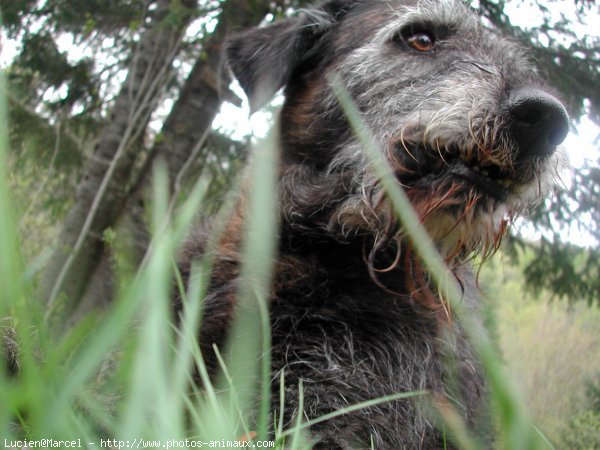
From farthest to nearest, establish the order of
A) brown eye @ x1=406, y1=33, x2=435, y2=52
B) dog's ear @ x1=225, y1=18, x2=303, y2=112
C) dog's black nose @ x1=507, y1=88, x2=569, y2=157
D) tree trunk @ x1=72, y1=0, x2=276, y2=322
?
tree trunk @ x1=72, y1=0, x2=276, y2=322
dog's ear @ x1=225, y1=18, x2=303, y2=112
brown eye @ x1=406, y1=33, x2=435, y2=52
dog's black nose @ x1=507, y1=88, x2=569, y2=157

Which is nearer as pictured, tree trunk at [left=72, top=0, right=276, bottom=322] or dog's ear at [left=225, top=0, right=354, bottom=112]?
dog's ear at [left=225, top=0, right=354, bottom=112]

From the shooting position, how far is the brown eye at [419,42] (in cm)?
325

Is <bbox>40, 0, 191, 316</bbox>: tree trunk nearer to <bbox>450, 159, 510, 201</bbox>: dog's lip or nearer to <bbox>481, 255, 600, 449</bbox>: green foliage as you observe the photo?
<bbox>481, 255, 600, 449</bbox>: green foliage

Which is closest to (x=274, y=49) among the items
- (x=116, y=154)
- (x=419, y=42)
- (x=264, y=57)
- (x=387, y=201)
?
(x=264, y=57)

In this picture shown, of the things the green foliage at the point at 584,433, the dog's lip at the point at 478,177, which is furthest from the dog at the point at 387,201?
the green foliage at the point at 584,433

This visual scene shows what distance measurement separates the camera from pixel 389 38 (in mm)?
3301

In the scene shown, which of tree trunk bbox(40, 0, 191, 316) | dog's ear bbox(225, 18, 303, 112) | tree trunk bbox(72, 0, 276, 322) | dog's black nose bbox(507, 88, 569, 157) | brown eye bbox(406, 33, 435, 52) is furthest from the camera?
tree trunk bbox(72, 0, 276, 322)

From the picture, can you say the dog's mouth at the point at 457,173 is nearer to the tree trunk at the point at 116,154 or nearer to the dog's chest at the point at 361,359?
the dog's chest at the point at 361,359

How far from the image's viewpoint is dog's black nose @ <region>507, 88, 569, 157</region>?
7.72 ft

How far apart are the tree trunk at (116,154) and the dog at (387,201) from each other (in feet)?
7.87

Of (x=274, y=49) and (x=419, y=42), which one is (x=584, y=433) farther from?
(x=274, y=49)

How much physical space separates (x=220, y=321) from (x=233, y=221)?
0.75m

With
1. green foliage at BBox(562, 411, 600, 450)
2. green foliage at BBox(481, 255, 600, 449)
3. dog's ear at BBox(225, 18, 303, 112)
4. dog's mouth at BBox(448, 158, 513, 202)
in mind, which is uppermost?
dog's ear at BBox(225, 18, 303, 112)

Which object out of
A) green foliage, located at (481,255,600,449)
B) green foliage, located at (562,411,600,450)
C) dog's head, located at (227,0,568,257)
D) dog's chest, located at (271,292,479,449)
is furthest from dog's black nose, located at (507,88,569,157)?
green foliage, located at (562,411,600,450)
